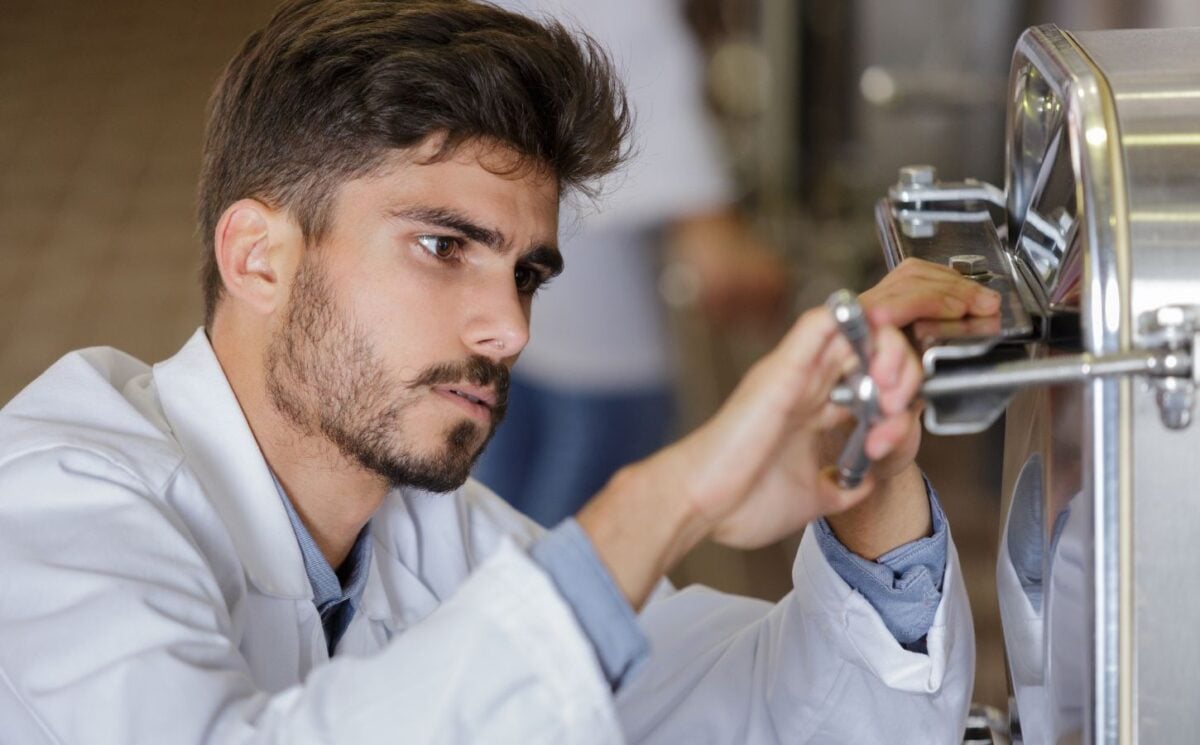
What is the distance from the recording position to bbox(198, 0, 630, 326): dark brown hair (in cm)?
126

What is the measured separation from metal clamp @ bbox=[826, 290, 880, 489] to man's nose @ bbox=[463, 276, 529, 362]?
1.28ft

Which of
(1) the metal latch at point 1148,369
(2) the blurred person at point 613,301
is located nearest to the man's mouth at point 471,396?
(1) the metal latch at point 1148,369

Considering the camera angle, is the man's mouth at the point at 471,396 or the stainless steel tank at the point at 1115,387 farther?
the man's mouth at the point at 471,396

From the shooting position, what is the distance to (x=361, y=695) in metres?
0.83

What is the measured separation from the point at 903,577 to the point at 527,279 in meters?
0.42

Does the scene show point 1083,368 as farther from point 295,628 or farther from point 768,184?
point 768,184

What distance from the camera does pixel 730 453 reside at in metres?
0.87

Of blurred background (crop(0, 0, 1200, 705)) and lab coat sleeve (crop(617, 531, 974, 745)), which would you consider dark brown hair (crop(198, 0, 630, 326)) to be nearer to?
lab coat sleeve (crop(617, 531, 974, 745))

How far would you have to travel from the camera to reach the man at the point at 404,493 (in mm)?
839

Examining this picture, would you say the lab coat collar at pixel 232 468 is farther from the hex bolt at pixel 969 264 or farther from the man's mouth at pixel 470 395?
the hex bolt at pixel 969 264

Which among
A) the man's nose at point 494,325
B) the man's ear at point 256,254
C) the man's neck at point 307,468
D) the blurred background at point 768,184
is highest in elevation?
the man's ear at point 256,254

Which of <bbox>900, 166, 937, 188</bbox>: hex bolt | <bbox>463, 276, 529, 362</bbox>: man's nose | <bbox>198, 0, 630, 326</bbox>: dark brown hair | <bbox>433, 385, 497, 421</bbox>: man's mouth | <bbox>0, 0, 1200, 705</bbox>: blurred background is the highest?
<bbox>198, 0, 630, 326</bbox>: dark brown hair

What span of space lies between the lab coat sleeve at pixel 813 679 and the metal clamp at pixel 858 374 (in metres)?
0.41

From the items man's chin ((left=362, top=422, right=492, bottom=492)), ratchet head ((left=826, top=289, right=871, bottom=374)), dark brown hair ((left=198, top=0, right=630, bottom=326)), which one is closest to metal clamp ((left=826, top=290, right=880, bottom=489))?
ratchet head ((left=826, top=289, right=871, bottom=374))
